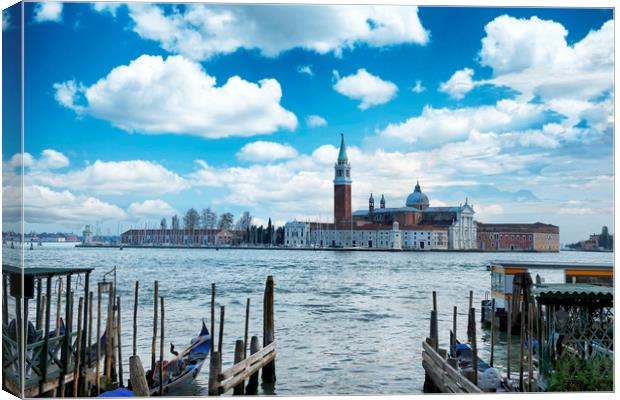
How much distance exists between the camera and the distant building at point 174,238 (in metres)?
29.9

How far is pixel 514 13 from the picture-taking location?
4.36m

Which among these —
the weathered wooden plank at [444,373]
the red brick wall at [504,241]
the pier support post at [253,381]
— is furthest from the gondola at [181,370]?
the red brick wall at [504,241]

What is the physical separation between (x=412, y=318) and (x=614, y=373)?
19.7 feet

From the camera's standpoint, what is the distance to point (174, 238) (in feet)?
108

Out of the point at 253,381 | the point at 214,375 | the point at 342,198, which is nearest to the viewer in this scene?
the point at 214,375

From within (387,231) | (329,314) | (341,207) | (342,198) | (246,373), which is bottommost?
(329,314)

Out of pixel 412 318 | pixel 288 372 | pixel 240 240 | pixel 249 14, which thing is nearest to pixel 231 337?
pixel 288 372

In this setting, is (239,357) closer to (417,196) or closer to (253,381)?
(253,381)

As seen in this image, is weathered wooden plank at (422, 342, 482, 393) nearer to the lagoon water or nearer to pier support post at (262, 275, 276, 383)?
the lagoon water

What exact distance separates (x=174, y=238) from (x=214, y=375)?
28959 millimetres

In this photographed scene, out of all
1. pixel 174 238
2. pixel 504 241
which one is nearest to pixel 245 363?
pixel 504 241

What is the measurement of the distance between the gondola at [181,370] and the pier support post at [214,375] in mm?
598

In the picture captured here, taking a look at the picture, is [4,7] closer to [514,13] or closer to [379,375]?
[514,13]

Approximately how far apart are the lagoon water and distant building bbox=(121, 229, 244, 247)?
765cm
